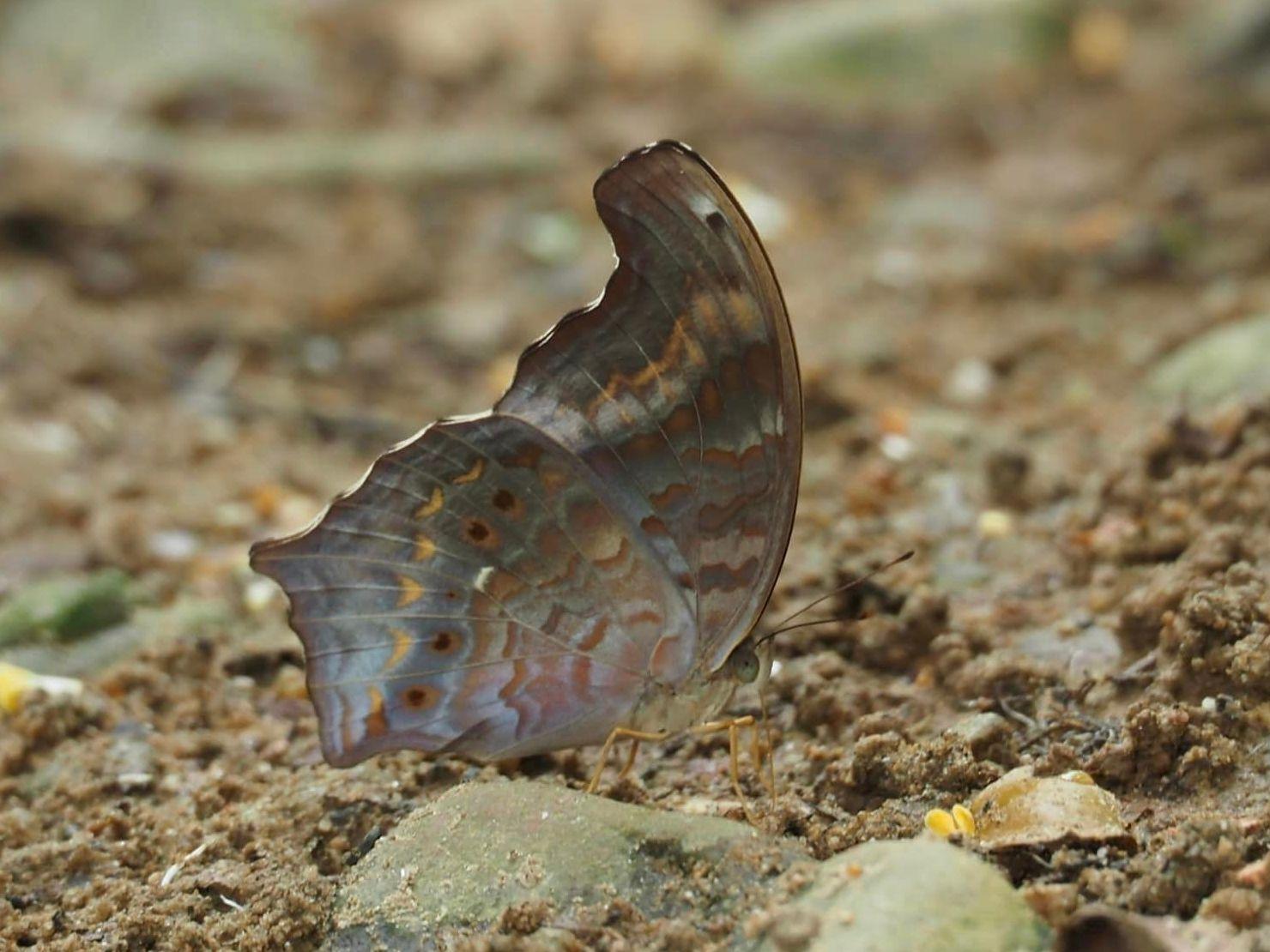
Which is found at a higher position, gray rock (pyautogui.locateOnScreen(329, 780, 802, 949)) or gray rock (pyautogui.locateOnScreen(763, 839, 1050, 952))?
gray rock (pyautogui.locateOnScreen(329, 780, 802, 949))

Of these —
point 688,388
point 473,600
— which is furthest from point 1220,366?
point 473,600

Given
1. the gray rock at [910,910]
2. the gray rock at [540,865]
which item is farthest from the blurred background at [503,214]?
the gray rock at [910,910]

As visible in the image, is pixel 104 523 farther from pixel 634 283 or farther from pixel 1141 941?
pixel 1141 941

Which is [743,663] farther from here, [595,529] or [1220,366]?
[1220,366]

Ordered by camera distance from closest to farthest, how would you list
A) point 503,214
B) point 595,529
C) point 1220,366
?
point 595,529
point 1220,366
point 503,214

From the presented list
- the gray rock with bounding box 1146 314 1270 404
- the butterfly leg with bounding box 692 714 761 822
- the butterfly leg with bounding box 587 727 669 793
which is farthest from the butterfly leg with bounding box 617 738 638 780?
the gray rock with bounding box 1146 314 1270 404

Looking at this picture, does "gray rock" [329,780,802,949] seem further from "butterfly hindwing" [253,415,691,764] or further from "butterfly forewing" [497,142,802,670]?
"butterfly forewing" [497,142,802,670]

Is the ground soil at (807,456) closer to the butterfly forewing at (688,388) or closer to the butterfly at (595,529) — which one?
the butterfly at (595,529)
